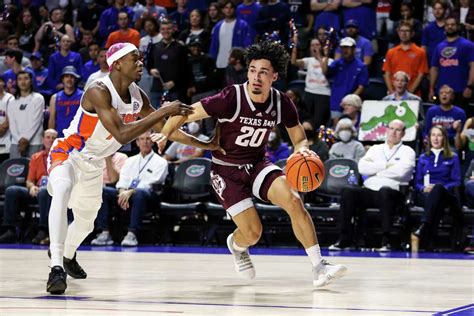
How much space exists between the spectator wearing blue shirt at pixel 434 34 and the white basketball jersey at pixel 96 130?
8.29 m

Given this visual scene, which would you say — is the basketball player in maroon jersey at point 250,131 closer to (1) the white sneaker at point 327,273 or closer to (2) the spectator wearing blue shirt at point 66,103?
(1) the white sneaker at point 327,273

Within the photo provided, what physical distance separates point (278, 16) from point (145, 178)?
4.07 metres

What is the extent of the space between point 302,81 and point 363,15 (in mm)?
1524

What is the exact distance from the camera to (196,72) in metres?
15.6

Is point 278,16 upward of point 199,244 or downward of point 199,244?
upward

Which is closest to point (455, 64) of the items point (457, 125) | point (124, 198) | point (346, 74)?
point (457, 125)

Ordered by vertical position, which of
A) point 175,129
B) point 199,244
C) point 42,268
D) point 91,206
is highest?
point 175,129

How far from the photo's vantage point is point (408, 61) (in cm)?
1456

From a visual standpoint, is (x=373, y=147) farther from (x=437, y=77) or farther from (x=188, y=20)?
(x=188, y=20)

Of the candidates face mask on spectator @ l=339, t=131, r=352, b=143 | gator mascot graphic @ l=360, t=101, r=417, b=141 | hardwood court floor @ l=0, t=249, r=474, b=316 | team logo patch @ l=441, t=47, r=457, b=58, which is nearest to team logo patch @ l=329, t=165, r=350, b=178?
face mask on spectator @ l=339, t=131, r=352, b=143

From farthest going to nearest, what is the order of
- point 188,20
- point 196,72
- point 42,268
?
point 188,20
point 196,72
point 42,268

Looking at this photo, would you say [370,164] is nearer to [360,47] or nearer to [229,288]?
[360,47]

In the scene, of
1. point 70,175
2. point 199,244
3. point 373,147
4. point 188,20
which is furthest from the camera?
point 188,20

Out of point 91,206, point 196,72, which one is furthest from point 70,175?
point 196,72
